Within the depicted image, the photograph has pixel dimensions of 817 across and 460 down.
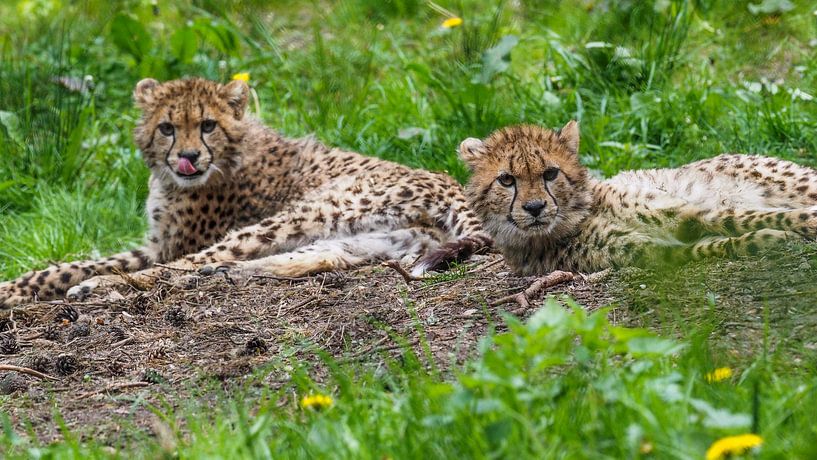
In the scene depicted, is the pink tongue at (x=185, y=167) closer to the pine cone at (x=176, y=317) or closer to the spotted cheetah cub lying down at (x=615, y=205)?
the pine cone at (x=176, y=317)

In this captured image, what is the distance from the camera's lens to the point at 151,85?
242 inches

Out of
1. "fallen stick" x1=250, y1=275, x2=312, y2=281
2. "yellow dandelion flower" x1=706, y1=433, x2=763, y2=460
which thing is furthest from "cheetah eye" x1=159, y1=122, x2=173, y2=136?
"yellow dandelion flower" x1=706, y1=433, x2=763, y2=460

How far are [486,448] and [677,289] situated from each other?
5.24 ft

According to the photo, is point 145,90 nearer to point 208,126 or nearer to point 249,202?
point 208,126

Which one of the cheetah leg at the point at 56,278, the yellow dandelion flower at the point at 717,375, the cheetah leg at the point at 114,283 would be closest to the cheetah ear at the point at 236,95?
the cheetah leg at the point at 56,278

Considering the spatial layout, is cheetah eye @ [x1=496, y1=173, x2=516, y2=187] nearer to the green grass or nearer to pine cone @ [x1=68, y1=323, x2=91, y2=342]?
the green grass

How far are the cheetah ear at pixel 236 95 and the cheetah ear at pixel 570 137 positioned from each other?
7.50 feet

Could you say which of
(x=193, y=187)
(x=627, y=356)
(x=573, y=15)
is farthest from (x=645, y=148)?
(x=627, y=356)

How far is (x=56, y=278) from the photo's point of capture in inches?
223

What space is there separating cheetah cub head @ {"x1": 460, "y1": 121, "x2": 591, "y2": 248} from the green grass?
665 mm

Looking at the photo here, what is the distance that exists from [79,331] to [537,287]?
1.89 m

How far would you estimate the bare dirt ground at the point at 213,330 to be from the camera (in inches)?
138

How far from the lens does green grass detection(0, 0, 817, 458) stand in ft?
7.84

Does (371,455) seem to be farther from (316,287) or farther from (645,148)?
(645,148)
